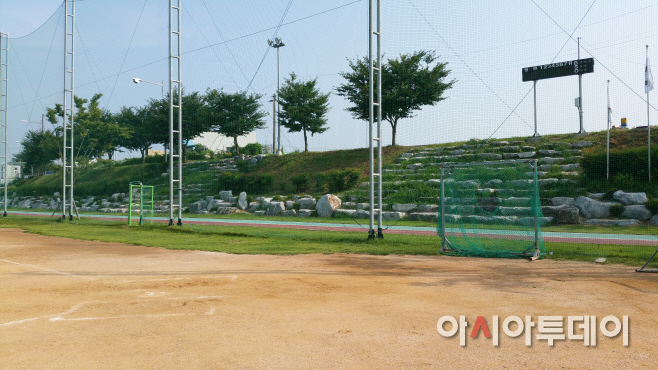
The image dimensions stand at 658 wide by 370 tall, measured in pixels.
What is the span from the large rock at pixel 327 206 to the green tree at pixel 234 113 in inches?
605

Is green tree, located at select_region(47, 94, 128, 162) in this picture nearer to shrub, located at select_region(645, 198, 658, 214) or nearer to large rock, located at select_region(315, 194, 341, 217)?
large rock, located at select_region(315, 194, 341, 217)

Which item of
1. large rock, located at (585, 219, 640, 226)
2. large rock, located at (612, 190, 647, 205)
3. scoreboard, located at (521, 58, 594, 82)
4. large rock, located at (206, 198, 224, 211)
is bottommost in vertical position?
large rock, located at (585, 219, 640, 226)

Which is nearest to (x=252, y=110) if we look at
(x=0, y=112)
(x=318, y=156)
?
(x=318, y=156)

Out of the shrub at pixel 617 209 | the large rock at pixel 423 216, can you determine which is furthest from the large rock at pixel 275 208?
the shrub at pixel 617 209

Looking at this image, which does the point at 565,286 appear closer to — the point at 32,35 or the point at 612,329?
the point at 612,329

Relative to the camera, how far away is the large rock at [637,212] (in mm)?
15352

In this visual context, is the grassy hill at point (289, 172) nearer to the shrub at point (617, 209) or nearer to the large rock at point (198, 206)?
the large rock at point (198, 206)

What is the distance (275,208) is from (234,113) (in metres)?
13.6

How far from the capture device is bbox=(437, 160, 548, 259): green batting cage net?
32.9 ft

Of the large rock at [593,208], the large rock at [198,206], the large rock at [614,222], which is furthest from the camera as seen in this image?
the large rock at [198,206]

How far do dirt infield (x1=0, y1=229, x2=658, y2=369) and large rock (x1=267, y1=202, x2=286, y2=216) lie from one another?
15.8m

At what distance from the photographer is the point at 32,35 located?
28719 millimetres

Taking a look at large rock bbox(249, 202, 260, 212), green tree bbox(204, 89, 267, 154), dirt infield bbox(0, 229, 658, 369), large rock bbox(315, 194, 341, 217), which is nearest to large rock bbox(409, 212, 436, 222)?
large rock bbox(315, 194, 341, 217)

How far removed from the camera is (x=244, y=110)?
36438 mm
